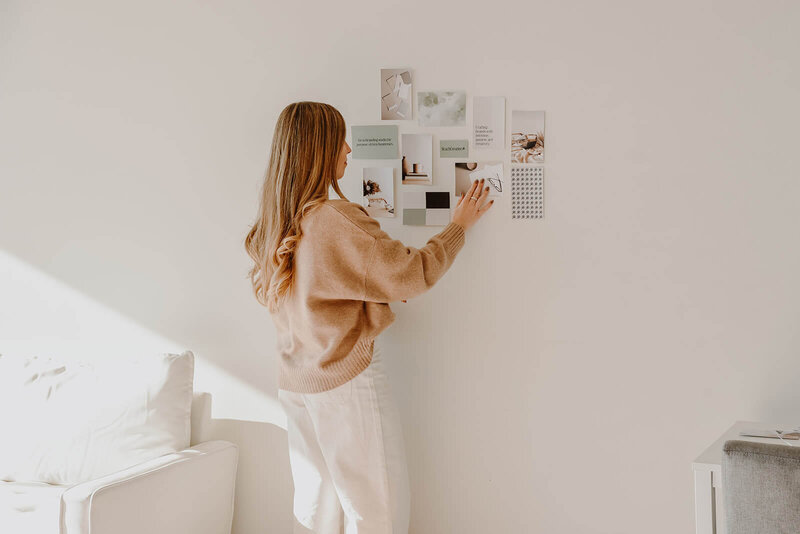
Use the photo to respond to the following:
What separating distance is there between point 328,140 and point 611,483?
4.52ft

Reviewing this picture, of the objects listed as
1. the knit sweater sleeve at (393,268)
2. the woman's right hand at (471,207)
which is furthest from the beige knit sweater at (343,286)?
the woman's right hand at (471,207)

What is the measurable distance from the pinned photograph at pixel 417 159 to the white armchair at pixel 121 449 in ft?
3.31

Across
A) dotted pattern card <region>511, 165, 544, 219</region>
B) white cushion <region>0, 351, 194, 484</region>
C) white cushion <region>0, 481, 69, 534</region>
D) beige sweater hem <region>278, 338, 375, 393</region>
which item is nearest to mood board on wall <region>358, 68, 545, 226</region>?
dotted pattern card <region>511, 165, 544, 219</region>

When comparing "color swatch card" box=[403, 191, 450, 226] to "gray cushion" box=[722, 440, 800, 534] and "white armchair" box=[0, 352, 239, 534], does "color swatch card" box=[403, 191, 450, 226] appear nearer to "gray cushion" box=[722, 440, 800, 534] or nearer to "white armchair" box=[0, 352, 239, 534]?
"white armchair" box=[0, 352, 239, 534]

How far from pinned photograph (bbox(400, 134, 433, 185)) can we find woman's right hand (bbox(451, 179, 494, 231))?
15 cm

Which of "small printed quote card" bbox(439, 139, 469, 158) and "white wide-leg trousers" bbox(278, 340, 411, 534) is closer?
"white wide-leg trousers" bbox(278, 340, 411, 534)

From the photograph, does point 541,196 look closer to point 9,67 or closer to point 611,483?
point 611,483

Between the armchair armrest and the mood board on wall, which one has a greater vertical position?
the mood board on wall

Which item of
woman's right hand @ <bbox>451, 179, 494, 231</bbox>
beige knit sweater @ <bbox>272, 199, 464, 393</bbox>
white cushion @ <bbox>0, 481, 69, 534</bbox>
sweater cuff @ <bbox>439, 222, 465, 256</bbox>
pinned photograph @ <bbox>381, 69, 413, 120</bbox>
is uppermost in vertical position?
pinned photograph @ <bbox>381, 69, 413, 120</bbox>

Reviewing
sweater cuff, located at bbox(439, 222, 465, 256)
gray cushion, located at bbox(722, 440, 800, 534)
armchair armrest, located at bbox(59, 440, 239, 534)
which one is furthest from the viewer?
sweater cuff, located at bbox(439, 222, 465, 256)

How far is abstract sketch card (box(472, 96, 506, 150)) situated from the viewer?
2.14 m

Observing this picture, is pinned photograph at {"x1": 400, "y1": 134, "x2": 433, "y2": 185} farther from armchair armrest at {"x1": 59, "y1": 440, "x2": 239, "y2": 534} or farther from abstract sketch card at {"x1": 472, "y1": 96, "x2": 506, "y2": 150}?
armchair armrest at {"x1": 59, "y1": 440, "x2": 239, "y2": 534}

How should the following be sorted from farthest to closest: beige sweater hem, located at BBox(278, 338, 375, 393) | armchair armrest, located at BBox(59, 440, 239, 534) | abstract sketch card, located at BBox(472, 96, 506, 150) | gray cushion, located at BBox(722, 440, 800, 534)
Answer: abstract sketch card, located at BBox(472, 96, 506, 150) → beige sweater hem, located at BBox(278, 338, 375, 393) → armchair armrest, located at BBox(59, 440, 239, 534) → gray cushion, located at BBox(722, 440, 800, 534)

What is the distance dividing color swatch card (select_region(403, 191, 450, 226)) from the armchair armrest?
3.41ft
